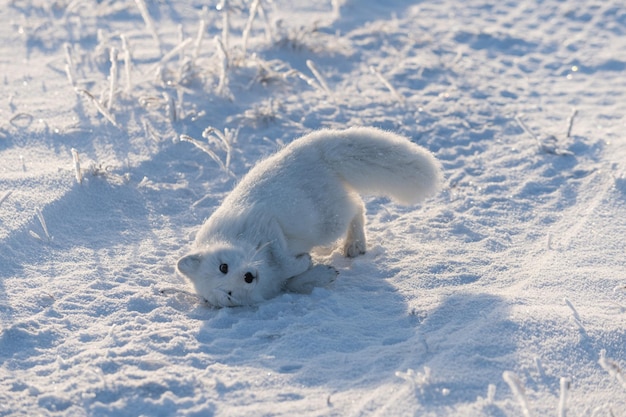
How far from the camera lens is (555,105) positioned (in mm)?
6617

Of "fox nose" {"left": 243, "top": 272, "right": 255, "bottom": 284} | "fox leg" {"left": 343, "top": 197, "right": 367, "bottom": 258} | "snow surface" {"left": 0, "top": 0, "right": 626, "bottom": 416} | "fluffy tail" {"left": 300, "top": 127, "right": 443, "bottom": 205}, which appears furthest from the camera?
"fox leg" {"left": 343, "top": 197, "right": 367, "bottom": 258}

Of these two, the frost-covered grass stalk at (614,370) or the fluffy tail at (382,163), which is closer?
the frost-covered grass stalk at (614,370)

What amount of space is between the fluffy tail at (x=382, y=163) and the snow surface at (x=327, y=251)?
445mm

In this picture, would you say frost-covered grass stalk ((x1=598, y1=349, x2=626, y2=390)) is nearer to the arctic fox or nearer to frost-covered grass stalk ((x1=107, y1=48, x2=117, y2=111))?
the arctic fox

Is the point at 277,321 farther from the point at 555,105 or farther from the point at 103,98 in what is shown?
the point at 555,105

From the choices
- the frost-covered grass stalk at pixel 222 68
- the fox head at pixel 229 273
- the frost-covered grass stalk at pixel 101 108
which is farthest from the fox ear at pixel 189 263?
the frost-covered grass stalk at pixel 222 68

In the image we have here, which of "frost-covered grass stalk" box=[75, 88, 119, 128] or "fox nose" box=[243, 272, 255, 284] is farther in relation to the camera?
"frost-covered grass stalk" box=[75, 88, 119, 128]

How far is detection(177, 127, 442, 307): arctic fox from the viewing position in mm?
4090

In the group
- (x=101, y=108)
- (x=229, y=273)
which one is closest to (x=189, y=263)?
(x=229, y=273)

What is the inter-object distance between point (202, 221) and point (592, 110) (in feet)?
11.2

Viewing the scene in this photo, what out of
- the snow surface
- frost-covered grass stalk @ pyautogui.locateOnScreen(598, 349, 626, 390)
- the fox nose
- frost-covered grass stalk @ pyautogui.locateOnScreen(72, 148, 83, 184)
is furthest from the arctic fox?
frost-covered grass stalk @ pyautogui.locateOnScreen(598, 349, 626, 390)

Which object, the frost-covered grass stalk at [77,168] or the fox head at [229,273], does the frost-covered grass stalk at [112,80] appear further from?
the fox head at [229,273]

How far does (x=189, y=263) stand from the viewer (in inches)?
161

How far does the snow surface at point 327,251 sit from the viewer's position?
3326 mm
